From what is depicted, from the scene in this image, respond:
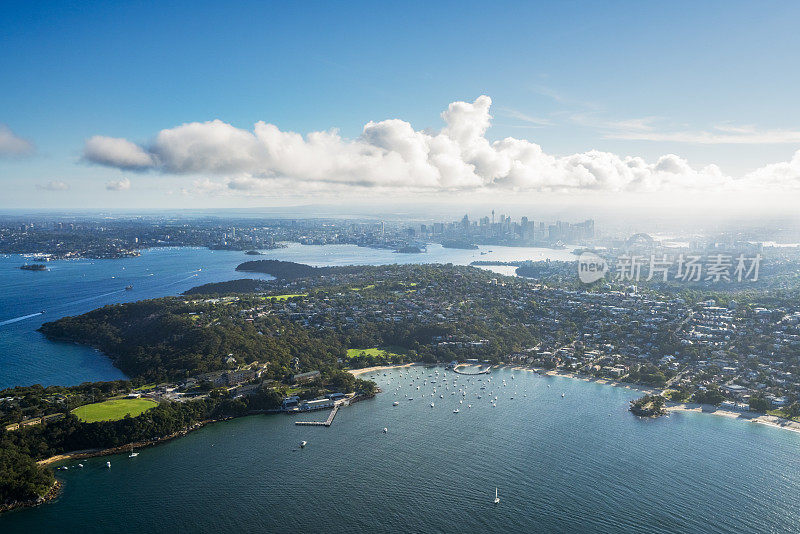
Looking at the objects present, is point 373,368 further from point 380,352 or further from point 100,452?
point 100,452

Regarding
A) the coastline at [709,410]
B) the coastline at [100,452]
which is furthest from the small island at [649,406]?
the coastline at [100,452]

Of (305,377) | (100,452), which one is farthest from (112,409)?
(305,377)

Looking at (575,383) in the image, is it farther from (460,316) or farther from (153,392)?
(153,392)

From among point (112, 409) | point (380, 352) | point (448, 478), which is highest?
point (112, 409)

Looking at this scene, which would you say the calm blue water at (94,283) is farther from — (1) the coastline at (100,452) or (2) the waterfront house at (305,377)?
(2) the waterfront house at (305,377)

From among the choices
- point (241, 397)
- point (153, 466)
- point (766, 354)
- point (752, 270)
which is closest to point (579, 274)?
point (752, 270)

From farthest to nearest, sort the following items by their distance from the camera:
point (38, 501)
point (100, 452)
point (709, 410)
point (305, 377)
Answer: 1. point (305, 377)
2. point (709, 410)
3. point (100, 452)
4. point (38, 501)
